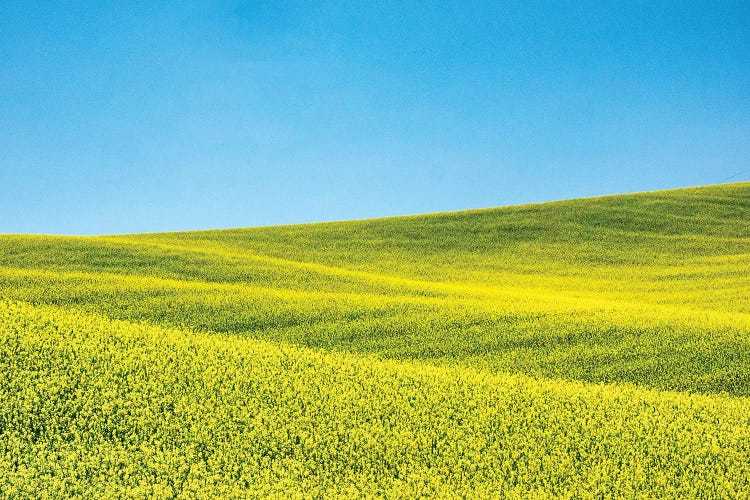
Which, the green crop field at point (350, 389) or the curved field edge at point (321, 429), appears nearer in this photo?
the curved field edge at point (321, 429)

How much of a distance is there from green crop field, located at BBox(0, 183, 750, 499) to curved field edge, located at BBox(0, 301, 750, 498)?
1.1 inches

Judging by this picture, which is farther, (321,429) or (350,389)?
(350,389)

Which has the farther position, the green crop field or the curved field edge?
the green crop field

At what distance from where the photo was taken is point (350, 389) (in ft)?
25.9

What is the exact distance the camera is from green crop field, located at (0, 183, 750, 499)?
5.87 m

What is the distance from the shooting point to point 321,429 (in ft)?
22.0

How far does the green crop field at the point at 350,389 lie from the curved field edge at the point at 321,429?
0.03m

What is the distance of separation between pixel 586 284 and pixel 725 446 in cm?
1560

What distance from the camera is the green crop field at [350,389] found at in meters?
5.87

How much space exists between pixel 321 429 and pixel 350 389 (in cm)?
125

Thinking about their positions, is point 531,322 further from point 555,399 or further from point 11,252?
point 11,252

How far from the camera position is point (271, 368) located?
27.7ft

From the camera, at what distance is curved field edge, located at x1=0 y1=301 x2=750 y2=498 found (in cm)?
575

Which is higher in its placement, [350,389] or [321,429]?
[350,389]
